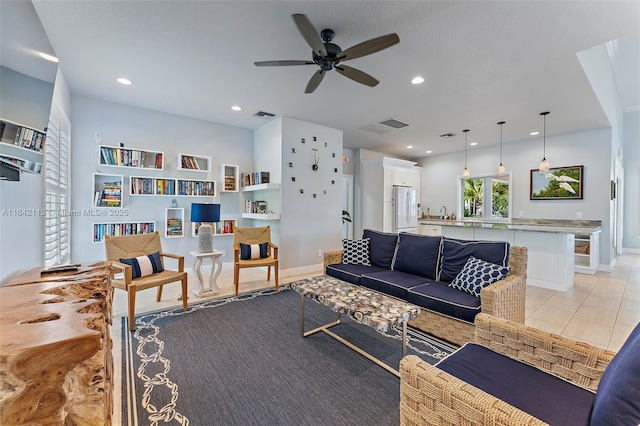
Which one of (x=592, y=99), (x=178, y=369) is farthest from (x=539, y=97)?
(x=178, y=369)

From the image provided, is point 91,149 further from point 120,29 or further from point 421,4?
point 421,4

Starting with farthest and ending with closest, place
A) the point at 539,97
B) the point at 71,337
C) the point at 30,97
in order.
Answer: the point at 539,97 → the point at 30,97 → the point at 71,337

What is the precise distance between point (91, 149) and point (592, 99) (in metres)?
7.18

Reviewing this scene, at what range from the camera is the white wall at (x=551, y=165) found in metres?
5.24

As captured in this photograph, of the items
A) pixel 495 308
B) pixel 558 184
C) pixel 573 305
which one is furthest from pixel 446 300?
pixel 558 184

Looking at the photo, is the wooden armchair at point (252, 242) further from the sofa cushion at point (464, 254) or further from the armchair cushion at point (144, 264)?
the sofa cushion at point (464, 254)

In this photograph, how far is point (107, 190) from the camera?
3.99 meters

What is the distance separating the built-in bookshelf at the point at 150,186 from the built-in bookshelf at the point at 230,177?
→ 82 cm

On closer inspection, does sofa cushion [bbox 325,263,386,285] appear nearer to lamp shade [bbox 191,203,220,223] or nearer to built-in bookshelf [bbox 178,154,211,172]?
lamp shade [bbox 191,203,220,223]

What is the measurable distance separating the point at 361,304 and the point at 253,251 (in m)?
2.23

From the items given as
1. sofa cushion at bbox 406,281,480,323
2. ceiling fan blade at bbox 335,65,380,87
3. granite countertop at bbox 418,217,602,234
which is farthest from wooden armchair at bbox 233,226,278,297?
granite countertop at bbox 418,217,602,234

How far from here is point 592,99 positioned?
3828 millimetres

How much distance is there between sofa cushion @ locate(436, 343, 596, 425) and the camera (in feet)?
3.40

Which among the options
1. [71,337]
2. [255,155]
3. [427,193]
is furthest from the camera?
[427,193]
